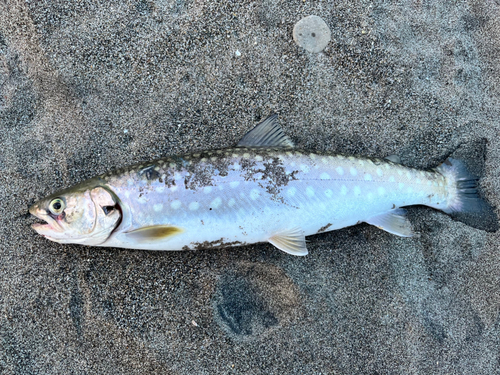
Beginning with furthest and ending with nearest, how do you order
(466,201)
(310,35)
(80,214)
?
1. (310,35)
2. (466,201)
3. (80,214)

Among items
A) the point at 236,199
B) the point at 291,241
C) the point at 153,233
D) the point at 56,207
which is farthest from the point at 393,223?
the point at 56,207

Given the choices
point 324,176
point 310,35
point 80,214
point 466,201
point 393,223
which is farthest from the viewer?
point 310,35

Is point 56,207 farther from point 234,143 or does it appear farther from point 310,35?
point 310,35

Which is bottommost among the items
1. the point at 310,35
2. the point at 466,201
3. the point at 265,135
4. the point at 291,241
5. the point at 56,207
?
the point at 466,201

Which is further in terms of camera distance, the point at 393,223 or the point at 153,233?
the point at 393,223

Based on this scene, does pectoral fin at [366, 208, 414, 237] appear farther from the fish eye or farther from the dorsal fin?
the fish eye

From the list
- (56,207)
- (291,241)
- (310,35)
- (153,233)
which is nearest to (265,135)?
(291,241)

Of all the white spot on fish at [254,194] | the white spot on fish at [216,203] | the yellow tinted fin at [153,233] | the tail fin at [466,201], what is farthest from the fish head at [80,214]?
the tail fin at [466,201]

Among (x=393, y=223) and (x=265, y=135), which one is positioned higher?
(x=265, y=135)
